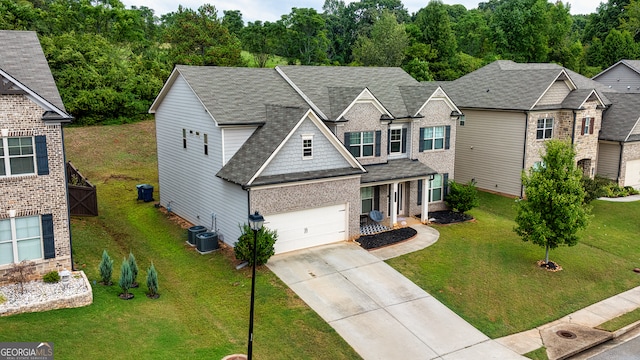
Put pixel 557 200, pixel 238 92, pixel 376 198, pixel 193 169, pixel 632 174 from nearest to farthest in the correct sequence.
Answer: pixel 557 200 → pixel 238 92 → pixel 193 169 → pixel 376 198 → pixel 632 174

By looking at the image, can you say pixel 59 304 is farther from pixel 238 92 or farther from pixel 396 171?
pixel 396 171

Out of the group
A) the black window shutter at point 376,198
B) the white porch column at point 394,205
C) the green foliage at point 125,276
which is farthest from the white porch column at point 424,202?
the green foliage at point 125,276

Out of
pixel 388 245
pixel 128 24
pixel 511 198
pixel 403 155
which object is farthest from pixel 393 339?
pixel 128 24

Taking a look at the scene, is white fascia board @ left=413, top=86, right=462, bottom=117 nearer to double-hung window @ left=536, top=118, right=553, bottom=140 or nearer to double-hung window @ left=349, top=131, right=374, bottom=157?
double-hung window @ left=349, top=131, right=374, bottom=157

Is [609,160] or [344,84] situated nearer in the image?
[344,84]

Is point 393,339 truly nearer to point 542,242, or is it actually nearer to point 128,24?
point 542,242

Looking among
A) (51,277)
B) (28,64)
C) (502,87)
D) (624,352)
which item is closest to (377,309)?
(624,352)
